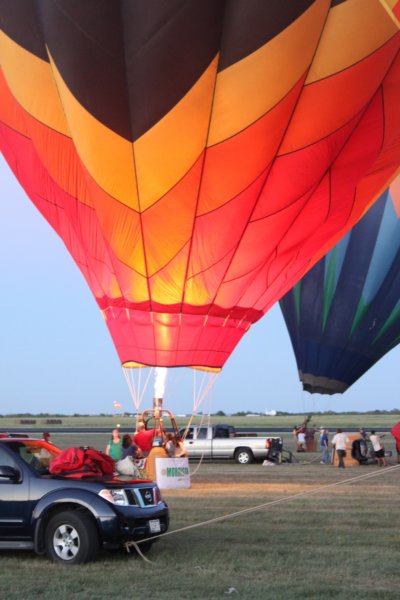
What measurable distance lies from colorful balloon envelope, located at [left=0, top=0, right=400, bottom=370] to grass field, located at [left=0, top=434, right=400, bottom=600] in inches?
187

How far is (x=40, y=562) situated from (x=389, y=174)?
1383 cm

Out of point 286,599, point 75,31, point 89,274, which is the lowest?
point 286,599

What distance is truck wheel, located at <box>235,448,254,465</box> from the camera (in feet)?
109

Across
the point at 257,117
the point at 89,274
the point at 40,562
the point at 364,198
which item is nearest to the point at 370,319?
the point at 364,198

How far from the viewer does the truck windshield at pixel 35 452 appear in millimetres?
11592

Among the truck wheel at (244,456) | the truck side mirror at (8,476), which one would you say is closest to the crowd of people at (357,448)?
the truck wheel at (244,456)

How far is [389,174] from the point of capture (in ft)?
71.9

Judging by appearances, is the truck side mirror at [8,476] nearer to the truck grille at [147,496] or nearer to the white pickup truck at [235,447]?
the truck grille at [147,496]

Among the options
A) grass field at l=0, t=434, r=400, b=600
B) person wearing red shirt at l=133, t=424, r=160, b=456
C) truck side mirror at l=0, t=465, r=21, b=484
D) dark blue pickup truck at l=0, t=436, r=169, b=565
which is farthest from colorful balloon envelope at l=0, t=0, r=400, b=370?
truck side mirror at l=0, t=465, r=21, b=484

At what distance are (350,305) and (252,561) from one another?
80.9 ft

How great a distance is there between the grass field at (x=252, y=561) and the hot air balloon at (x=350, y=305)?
16747 millimetres

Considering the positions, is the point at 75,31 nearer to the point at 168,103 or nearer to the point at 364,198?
the point at 168,103

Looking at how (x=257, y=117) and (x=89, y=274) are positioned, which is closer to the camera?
(x=257, y=117)

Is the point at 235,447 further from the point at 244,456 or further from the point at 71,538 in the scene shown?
the point at 71,538
